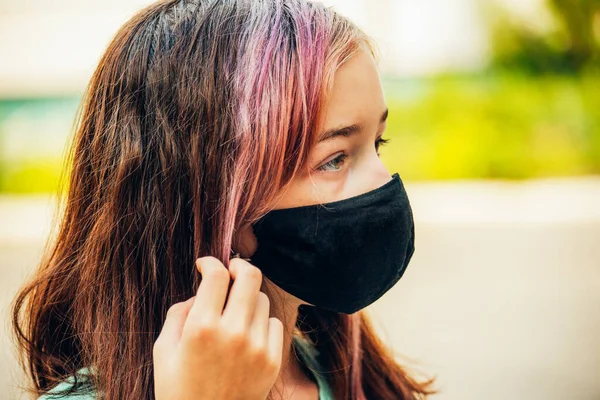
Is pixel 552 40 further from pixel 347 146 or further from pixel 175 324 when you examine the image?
pixel 175 324

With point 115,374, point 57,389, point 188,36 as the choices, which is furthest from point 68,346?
point 188,36

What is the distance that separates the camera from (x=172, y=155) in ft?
4.63

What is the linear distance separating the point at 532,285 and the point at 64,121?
6.04 meters

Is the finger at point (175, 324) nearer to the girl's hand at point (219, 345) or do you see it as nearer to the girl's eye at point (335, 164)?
the girl's hand at point (219, 345)

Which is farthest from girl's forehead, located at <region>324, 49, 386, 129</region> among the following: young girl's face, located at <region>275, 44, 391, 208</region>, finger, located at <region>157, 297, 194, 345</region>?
finger, located at <region>157, 297, 194, 345</region>

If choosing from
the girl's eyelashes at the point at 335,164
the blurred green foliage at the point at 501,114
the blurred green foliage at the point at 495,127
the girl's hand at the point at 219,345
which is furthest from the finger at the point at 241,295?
the blurred green foliage at the point at 495,127

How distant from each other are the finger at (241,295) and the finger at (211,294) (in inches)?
0.7

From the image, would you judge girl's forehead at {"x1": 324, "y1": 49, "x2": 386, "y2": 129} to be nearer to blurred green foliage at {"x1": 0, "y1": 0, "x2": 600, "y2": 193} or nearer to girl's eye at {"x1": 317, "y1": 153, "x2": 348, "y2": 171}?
girl's eye at {"x1": 317, "y1": 153, "x2": 348, "y2": 171}

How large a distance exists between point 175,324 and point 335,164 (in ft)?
1.84

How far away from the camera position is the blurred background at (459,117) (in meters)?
6.64

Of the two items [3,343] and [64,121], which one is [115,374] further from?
[64,121]

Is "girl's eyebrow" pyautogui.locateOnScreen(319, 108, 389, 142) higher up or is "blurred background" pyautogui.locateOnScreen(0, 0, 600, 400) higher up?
"girl's eyebrow" pyautogui.locateOnScreen(319, 108, 389, 142)

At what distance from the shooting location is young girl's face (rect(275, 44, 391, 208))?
→ 1.42 metres

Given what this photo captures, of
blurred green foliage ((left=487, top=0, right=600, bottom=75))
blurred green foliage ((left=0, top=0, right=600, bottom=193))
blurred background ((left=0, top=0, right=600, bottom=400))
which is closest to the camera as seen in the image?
blurred background ((left=0, top=0, right=600, bottom=400))
